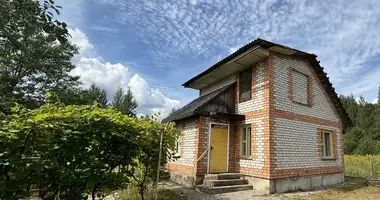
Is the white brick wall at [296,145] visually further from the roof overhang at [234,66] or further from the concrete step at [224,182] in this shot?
the roof overhang at [234,66]

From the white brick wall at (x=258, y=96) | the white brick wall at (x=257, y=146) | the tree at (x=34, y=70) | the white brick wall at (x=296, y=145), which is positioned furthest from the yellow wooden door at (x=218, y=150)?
the tree at (x=34, y=70)

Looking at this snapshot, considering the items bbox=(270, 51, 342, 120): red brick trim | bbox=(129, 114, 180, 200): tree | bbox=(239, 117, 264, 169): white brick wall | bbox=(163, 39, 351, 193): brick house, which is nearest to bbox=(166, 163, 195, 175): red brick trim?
bbox=(163, 39, 351, 193): brick house

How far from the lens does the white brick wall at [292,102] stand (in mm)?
9867

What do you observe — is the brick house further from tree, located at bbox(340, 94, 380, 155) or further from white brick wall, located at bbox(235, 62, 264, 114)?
tree, located at bbox(340, 94, 380, 155)

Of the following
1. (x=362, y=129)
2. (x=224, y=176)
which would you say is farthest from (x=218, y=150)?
(x=362, y=129)

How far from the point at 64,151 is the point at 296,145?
918cm

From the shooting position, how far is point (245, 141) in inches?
412

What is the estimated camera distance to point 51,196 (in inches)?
154

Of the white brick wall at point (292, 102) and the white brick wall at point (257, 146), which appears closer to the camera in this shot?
the white brick wall at point (257, 146)

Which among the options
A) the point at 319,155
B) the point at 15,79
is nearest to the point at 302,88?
the point at 319,155

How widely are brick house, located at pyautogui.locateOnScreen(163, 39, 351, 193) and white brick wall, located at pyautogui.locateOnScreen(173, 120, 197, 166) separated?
4 cm

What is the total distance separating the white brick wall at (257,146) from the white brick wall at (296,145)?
1.88 feet

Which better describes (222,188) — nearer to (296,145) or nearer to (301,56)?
(296,145)

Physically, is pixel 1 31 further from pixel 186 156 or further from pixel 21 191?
pixel 186 156
